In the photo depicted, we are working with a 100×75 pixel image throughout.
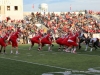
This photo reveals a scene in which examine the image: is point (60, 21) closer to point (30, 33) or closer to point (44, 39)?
point (30, 33)

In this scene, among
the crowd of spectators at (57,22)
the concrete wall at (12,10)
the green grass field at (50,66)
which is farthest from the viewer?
the concrete wall at (12,10)

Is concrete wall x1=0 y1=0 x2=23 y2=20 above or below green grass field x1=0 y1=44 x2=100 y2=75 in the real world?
above

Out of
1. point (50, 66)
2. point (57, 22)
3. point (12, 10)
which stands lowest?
point (50, 66)

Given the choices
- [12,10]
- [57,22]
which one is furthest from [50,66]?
[12,10]

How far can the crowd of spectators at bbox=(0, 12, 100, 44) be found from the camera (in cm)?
4199

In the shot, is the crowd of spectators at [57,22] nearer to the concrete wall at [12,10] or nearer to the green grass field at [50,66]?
the concrete wall at [12,10]

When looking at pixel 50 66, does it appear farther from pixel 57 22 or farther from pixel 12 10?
pixel 12 10

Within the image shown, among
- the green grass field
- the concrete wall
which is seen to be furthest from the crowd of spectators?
the green grass field

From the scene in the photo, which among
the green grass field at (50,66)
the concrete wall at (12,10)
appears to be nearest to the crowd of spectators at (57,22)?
the concrete wall at (12,10)

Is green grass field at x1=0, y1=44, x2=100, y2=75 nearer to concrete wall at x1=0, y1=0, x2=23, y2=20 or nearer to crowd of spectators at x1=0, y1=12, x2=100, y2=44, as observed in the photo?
crowd of spectators at x1=0, y1=12, x2=100, y2=44

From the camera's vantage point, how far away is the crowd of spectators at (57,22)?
41991 mm

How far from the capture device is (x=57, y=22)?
1850 inches

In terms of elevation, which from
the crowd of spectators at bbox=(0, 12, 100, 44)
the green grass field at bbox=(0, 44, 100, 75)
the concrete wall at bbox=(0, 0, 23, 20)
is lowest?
the green grass field at bbox=(0, 44, 100, 75)

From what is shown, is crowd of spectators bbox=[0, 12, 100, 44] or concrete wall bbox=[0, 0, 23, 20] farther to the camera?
concrete wall bbox=[0, 0, 23, 20]
